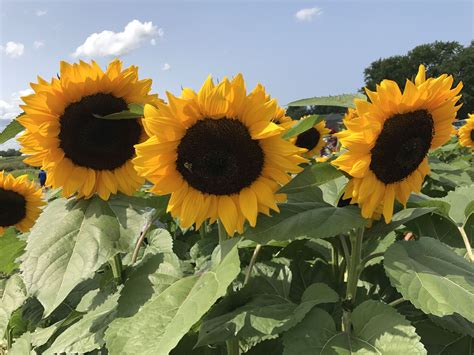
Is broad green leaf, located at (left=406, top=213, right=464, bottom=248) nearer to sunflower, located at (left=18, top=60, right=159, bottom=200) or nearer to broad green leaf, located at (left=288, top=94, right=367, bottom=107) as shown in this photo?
broad green leaf, located at (left=288, top=94, right=367, bottom=107)

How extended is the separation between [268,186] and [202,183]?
0.22m

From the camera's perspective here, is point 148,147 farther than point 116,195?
No

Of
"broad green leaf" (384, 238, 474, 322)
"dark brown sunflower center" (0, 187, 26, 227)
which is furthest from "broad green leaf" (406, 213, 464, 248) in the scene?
"dark brown sunflower center" (0, 187, 26, 227)

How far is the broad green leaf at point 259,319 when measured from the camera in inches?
54.1

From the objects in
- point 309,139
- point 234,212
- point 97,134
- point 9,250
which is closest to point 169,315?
point 234,212

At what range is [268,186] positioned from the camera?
152cm

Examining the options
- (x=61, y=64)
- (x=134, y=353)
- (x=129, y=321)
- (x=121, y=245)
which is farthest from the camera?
(x=61, y=64)

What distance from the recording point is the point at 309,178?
145cm

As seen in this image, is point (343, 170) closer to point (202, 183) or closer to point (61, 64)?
point (202, 183)

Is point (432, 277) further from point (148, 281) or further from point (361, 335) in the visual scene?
point (148, 281)

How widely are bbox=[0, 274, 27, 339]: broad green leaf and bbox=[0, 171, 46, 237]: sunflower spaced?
0.57 metres

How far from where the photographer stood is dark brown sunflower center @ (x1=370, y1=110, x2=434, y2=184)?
4.86ft

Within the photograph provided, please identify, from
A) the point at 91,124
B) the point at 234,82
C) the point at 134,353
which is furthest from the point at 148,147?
the point at 134,353

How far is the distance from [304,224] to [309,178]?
5.8 inches
